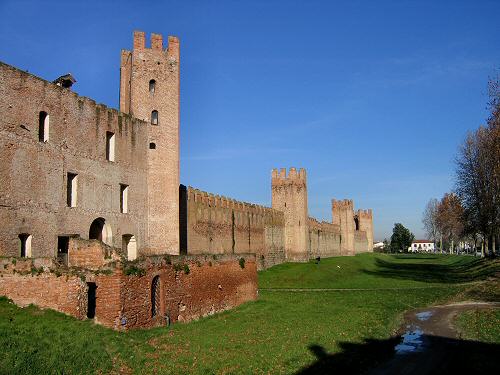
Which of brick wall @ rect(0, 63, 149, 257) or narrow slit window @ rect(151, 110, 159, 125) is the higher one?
narrow slit window @ rect(151, 110, 159, 125)

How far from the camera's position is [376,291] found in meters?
33.5

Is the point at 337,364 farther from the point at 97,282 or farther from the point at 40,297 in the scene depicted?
the point at 40,297

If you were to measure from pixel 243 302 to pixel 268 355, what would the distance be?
1117 centimetres

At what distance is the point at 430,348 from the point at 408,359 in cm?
188

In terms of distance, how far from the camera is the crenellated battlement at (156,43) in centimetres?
2911

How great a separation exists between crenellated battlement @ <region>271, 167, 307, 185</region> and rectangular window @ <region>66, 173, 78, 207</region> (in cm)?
3760

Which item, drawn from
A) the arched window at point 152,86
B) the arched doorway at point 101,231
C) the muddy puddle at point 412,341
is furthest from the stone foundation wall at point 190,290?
the arched window at point 152,86

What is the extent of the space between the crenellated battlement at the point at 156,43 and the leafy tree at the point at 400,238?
Result: 365ft

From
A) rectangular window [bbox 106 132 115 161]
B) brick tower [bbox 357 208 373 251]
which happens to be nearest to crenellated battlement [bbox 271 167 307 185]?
rectangular window [bbox 106 132 115 161]

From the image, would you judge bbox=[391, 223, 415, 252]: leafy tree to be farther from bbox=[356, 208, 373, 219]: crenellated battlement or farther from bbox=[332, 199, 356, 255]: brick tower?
bbox=[332, 199, 356, 255]: brick tower

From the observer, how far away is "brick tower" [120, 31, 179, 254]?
2872 cm

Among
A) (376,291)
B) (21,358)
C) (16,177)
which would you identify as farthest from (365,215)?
(21,358)

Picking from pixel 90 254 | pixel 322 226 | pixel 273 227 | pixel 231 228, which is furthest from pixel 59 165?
pixel 322 226

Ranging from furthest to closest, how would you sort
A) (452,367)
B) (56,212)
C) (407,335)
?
(56,212), (407,335), (452,367)
